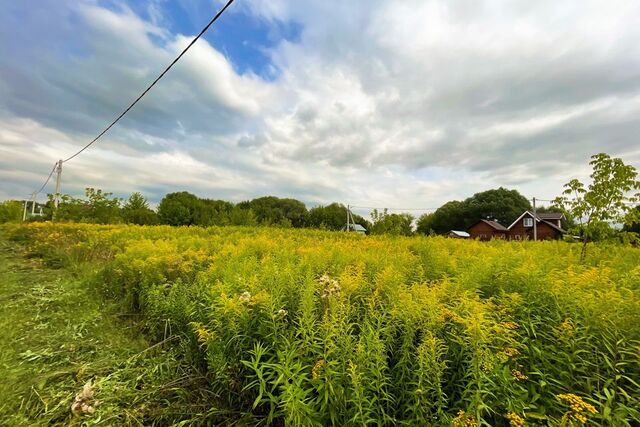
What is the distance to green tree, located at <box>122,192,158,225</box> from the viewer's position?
25828 mm

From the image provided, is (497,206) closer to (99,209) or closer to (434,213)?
(434,213)

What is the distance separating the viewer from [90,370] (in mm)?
2914

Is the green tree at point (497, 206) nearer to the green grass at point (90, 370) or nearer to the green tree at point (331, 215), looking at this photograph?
the green tree at point (331, 215)

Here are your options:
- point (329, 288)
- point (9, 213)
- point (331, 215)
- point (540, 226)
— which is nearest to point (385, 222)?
point (329, 288)

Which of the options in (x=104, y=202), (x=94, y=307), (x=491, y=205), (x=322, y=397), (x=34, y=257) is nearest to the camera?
(x=322, y=397)

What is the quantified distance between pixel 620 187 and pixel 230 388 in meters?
6.62

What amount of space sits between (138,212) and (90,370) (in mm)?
27454

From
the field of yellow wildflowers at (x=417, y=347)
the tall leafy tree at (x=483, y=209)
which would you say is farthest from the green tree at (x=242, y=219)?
the tall leafy tree at (x=483, y=209)

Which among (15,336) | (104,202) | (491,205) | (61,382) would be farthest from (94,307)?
(491,205)

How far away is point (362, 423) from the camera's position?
1.54 m

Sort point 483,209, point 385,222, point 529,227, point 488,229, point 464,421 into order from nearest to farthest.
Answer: point 464,421, point 385,222, point 529,227, point 488,229, point 483,209

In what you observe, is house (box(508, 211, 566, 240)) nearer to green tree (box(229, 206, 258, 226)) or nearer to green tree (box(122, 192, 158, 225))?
green tree (box(229, 206, 258, 226))

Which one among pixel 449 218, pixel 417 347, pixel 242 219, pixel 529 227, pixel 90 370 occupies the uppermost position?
pixel 449 218

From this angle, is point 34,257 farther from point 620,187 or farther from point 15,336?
point 620,187
